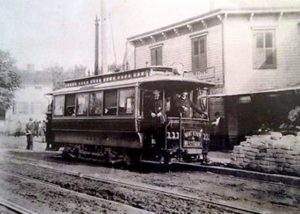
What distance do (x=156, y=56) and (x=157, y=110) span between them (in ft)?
13.8

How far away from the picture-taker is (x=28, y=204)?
317cm

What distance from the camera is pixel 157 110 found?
4992 millimetres

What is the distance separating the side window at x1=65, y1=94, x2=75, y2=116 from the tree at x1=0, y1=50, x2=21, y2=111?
207 cm

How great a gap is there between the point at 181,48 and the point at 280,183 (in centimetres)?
479

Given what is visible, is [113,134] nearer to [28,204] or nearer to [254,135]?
[254,135]

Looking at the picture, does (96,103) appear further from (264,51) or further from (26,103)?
(264,51)

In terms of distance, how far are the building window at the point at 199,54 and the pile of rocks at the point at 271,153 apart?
3.22 meters

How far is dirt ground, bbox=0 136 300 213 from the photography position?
3031mm

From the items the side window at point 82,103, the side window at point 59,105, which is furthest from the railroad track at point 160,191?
the side window at point 59,105

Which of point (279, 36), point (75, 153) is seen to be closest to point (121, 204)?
point (279, 36)

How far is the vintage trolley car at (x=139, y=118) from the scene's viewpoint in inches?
196

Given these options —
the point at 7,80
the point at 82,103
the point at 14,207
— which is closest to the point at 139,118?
the point at 82,103

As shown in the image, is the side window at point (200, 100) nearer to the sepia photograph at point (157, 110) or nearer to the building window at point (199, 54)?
the sepia photograph at point (157, 110)

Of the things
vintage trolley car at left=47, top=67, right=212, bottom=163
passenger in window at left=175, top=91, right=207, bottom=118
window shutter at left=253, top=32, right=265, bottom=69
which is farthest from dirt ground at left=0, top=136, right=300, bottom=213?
window shutter at left=253, top=32, right=265, bottom=69
